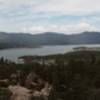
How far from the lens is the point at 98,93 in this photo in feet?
51.3

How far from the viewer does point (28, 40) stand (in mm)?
184125

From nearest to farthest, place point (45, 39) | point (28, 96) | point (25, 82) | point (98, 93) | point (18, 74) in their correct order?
1. point (98, 93)
2. point (28, 96)
3. point (25, 82)
4. point (18, 74)
5. point (45, 39)

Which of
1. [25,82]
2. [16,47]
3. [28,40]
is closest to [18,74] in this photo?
[25,82]

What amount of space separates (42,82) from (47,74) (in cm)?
117

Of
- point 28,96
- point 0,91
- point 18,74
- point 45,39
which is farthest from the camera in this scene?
point 45,39

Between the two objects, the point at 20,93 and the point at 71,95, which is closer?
the point at 71,95

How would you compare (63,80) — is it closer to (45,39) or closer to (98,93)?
(98,93)

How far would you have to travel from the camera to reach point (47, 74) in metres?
32.0

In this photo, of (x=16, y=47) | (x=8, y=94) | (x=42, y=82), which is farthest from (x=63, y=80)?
(x=16, y=47)

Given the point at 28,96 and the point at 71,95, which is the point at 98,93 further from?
the point at 28,96

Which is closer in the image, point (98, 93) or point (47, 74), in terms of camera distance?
point (98, 93)

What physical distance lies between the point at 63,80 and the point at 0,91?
5.11 metres

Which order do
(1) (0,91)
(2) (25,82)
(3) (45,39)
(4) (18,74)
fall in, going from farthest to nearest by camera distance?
(3) (45,39)
(4) (18,74)
(2) (25,82)
(1) (0,91)

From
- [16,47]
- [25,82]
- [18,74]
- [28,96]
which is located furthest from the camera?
[16,47]
